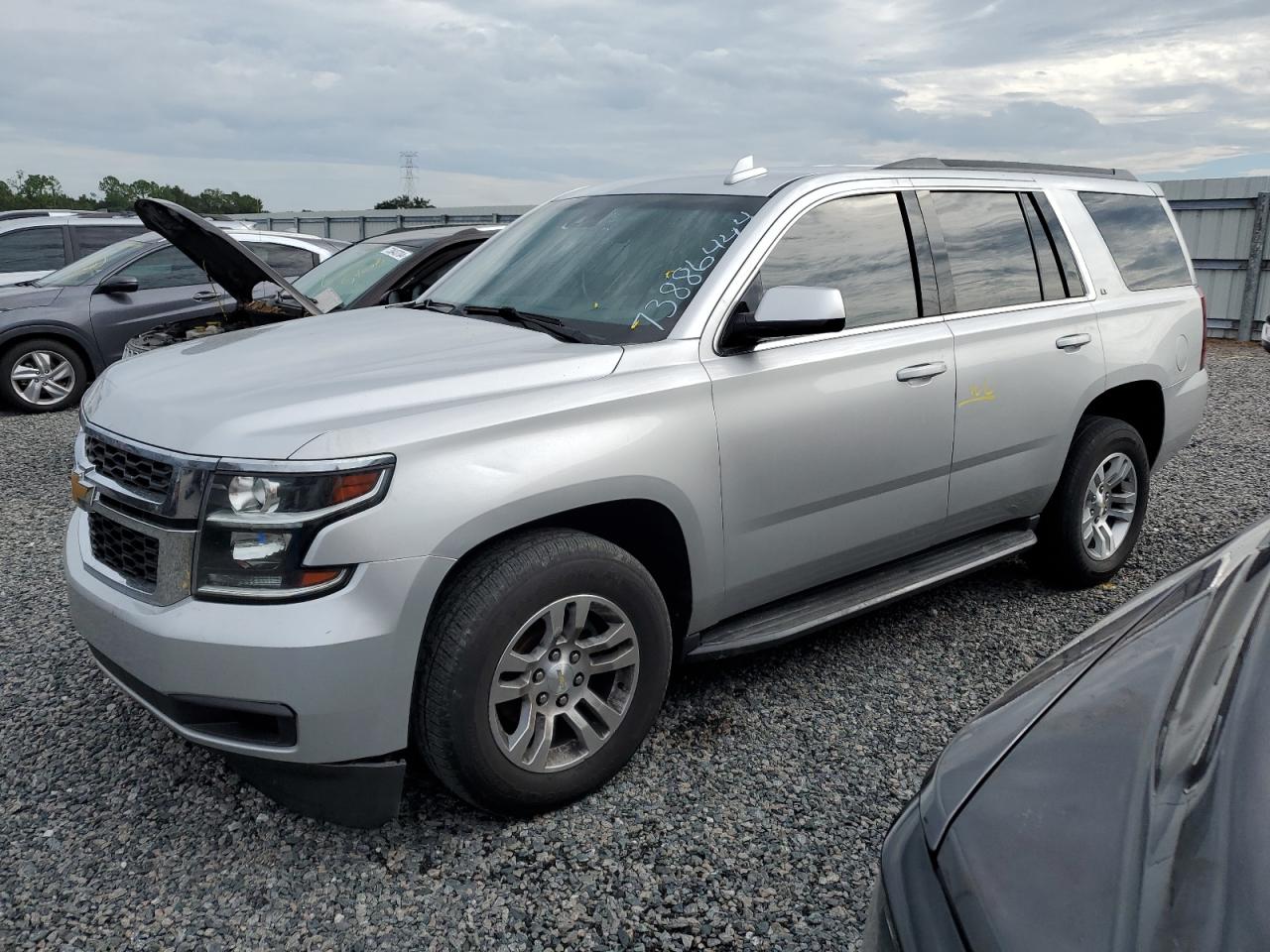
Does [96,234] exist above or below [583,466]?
above

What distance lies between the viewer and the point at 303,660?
243cm

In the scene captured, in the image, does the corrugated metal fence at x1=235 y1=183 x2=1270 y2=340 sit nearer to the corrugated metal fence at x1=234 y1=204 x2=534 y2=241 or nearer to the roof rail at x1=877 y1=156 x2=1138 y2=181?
the corrugated metal fence at x1=234 y1=204 x2=534 y2=241

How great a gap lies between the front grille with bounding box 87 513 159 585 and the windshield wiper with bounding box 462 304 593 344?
1332 mm

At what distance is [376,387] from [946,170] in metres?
2.63

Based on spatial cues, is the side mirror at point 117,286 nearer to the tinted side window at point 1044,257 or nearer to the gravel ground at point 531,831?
the gravel ground at point 531,831

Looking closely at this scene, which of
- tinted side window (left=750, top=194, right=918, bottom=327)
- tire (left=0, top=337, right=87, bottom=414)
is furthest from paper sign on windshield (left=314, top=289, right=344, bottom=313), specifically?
tire (left=0, top=337, right=87, bottom=414)

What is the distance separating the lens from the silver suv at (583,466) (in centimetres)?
250

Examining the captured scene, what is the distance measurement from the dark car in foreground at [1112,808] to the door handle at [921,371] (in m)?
1.84

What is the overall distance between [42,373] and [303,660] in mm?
8620

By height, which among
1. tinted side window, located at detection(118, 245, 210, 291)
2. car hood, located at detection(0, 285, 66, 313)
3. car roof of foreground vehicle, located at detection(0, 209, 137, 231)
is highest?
car roof of foreground vehicle, located at detection(0, 209, 137, 231)

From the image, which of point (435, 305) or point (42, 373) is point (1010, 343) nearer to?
point (435, 305)

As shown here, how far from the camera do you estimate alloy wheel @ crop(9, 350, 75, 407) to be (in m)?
9.44

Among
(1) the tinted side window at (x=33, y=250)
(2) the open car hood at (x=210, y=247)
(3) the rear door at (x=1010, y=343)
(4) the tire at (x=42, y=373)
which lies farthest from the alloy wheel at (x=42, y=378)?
(3) the rear door at (x=1010, y=343)

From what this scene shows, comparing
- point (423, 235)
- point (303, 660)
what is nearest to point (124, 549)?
point (303, 660)
